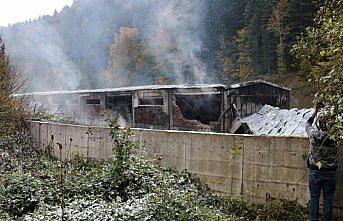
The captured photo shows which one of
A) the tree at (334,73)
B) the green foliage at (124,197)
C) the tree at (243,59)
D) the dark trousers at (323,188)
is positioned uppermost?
the tree at (243,59)

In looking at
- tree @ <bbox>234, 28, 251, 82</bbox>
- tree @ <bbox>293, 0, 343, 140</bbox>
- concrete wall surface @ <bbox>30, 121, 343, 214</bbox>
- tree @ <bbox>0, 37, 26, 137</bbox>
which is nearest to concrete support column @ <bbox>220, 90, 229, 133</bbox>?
concrete wall surface @ <bbox>30, 121, 343, 214</bbox>

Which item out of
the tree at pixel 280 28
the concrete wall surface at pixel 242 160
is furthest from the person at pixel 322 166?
the tree at pixel 280 28

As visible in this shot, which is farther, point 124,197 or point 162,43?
point 162,43

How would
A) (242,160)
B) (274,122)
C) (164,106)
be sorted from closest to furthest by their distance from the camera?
1. (242,160)
2. (274,122)
3. (164,106)

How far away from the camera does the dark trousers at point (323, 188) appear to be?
6.31 metres

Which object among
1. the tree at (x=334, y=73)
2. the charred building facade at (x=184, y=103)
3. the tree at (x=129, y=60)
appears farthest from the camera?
the tree at (x=129, y=60)

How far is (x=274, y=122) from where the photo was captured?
52.1ft

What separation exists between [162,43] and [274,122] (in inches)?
1558

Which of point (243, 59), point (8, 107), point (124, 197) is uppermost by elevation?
point (243, 59)

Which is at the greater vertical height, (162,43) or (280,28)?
(162,43)

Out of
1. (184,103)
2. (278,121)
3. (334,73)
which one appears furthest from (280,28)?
(334,73)

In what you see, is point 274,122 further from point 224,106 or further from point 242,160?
point 242,160

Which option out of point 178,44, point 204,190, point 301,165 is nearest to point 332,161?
point 301,165

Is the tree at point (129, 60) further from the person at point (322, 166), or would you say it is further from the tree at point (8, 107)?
the person at point (322, 166)
